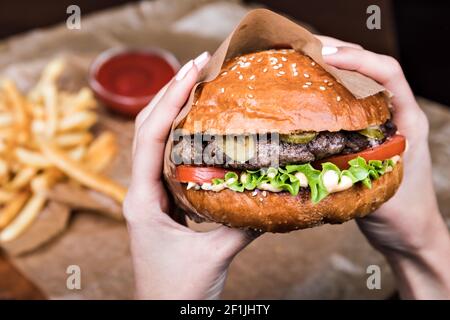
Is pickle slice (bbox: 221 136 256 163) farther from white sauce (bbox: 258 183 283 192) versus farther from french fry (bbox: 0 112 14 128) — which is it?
french fry (bbox: 0 112 14 128)

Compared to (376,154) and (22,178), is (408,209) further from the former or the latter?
(22,178)

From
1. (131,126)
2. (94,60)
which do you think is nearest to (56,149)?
(131,126)

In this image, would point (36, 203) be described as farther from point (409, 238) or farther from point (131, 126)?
point (409, 238)

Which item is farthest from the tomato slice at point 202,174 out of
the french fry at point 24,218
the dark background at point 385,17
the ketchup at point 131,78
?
the dark background at point 385,17

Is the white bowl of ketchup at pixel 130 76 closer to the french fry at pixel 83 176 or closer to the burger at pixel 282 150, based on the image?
the french fry at pixel 83 176

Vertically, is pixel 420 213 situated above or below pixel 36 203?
above

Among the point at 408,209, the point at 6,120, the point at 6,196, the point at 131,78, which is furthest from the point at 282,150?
the point at 131,78
